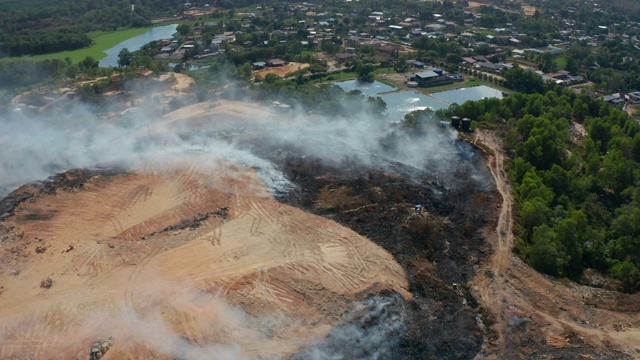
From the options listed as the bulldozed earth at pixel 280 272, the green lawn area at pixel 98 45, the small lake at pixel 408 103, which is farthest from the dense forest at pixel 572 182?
the green lawn area at pixel 98 45

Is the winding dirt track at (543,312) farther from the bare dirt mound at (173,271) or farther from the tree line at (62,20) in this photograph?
the tree line at (62,20)

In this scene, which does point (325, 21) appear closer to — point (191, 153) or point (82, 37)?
point (82, 37)

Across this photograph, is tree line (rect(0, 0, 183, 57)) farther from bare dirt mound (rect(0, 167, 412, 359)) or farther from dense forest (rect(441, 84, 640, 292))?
dense forest (rect(441, 84, 640, 292))

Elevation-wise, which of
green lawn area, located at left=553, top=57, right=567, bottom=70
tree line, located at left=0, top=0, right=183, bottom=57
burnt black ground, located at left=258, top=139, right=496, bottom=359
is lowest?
green lawn area, located at left=553, top=57, right=567, bottom=70

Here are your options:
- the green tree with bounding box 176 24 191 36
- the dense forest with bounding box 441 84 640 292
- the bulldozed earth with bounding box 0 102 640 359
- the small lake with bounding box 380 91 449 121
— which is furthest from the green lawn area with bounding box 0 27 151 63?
the dense forest with bounding box 441 84 640 292

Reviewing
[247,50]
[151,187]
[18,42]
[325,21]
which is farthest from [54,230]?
[325,21]

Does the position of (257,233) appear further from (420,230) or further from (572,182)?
(572,182)
